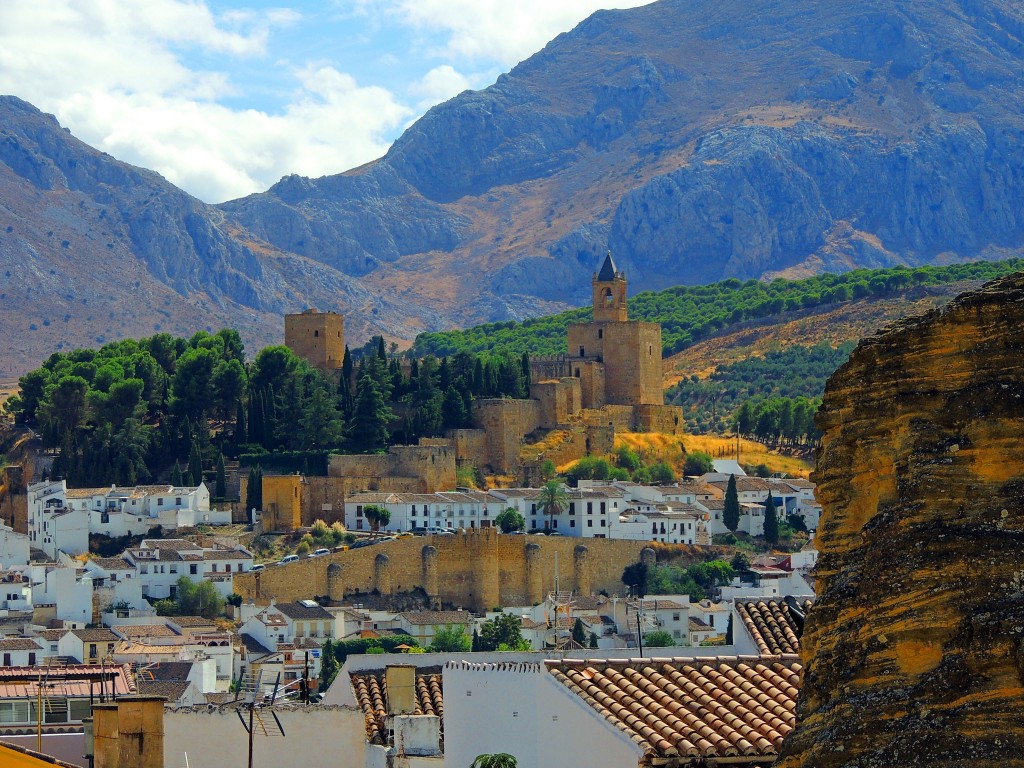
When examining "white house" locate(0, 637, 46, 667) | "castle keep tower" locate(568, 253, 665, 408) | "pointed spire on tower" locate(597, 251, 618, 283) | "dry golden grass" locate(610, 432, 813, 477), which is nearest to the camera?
"white house" locate(0, 637, 46, 667)

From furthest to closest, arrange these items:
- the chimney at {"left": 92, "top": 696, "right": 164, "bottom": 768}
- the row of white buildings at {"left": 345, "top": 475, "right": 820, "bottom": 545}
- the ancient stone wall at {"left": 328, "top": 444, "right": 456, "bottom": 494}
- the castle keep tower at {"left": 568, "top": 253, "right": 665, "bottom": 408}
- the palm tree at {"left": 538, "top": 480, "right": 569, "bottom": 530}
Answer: the castle keep tower at {"left": 568, "top": 253, "right": 665, "bottom": 408} < the ancient stone wall at {"left": 328, "top": 444, "right": 456, "bottom": 494} < the palm tree at {"left": 538, "top": 480, "right": 569, "bottom": 530} < the row of white buildings at {"left": 345, "top": 475, "right": 820, "bottom": 545} < the chimney at {"left": 92, "top": 696, "right": 164, "bottom": 768}

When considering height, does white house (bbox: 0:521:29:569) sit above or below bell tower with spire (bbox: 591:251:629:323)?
below

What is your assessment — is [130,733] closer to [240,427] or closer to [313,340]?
[240,427]

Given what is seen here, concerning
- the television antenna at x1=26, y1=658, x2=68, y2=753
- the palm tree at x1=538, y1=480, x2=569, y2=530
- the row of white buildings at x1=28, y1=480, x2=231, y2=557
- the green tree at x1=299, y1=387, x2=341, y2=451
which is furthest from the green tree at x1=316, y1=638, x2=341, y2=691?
the television antenna at x1=26, y1=658, x2=68, y2=753

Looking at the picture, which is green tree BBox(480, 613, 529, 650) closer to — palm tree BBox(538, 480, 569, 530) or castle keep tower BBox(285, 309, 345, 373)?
palm tree BBox(538, 480, 569, 530)

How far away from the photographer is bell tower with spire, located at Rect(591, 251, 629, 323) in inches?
3403

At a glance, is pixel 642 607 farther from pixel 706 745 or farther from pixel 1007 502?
pixel 1007 502

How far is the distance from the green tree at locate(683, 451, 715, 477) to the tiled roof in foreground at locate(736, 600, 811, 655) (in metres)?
62.0

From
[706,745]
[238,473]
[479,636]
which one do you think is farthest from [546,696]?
[238,473]

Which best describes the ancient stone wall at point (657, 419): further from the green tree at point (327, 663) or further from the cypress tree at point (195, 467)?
the green tree at point (327, 663)

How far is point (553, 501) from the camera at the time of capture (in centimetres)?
7119

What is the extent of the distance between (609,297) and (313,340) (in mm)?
12549

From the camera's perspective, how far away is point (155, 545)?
2640 inches

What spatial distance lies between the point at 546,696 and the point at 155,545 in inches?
2089
